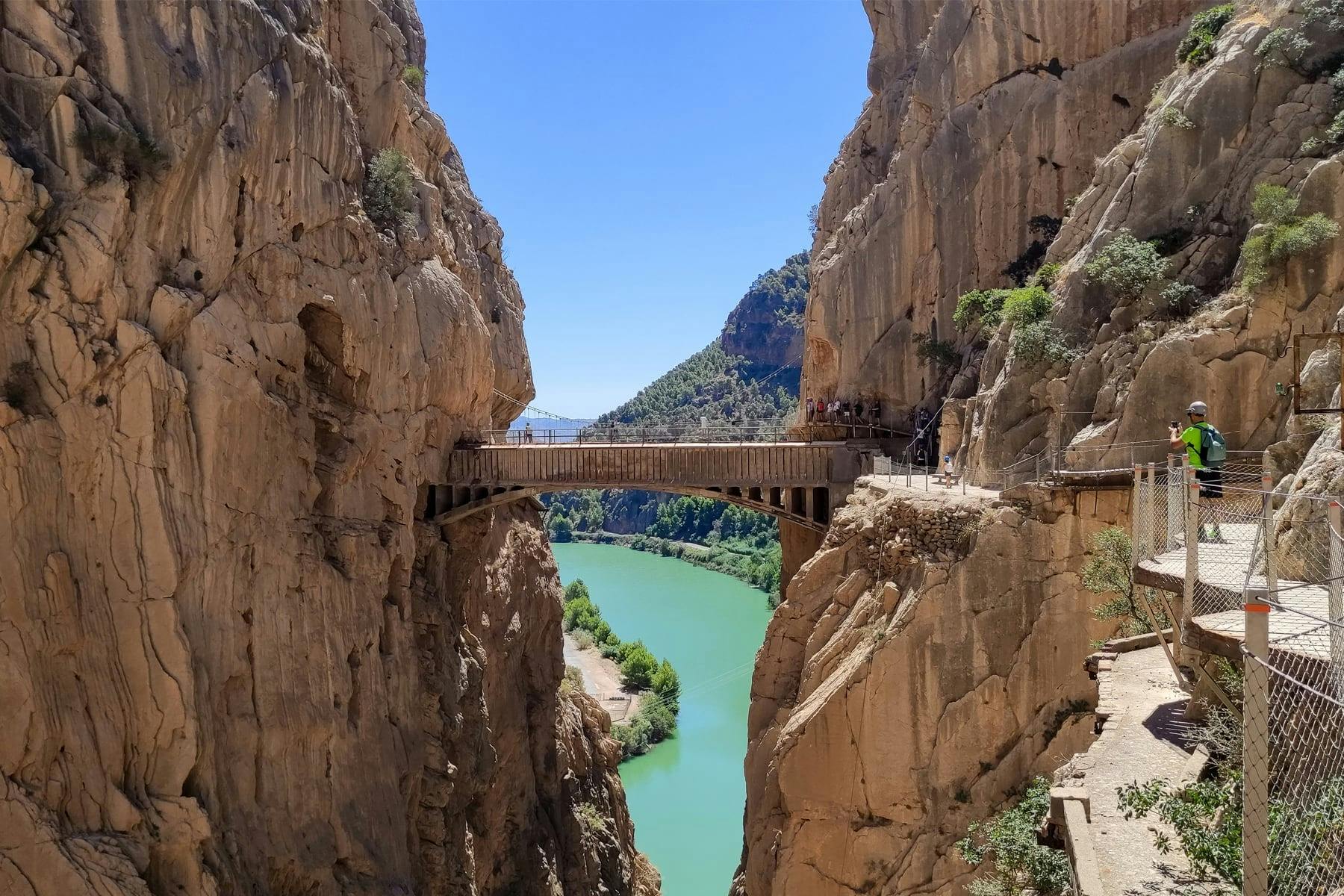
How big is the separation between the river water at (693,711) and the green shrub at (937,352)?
66.1 feet

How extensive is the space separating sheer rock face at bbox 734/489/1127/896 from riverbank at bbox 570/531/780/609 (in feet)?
140

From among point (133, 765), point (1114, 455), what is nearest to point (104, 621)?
point (133, 765)

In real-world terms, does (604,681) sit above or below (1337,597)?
below

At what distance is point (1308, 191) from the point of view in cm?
1429

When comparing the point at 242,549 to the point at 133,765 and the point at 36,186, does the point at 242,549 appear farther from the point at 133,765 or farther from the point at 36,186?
the point at 36,186

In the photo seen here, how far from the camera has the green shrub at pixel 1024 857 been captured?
7793 millimetres

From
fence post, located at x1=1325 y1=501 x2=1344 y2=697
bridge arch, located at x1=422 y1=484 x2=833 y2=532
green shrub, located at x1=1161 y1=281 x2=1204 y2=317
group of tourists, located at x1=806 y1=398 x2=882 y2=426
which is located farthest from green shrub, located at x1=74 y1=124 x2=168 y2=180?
group of tourists, located at x1=806 y1=398 x2=882 y2=426

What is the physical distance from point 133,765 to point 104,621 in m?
2.20

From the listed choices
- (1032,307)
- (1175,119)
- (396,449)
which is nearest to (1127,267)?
(1032,307)

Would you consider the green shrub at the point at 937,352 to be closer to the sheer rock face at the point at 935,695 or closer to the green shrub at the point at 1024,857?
the sheer rock face at the point at 935,695

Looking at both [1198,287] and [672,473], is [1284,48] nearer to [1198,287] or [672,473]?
[1198,287]

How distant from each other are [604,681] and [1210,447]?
4776 cm

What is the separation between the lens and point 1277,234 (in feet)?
46.0

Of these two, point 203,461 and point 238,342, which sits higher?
point 238,342
